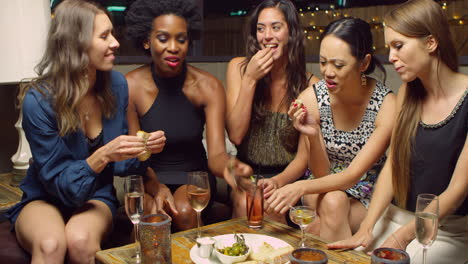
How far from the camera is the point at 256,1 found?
17.4 ft

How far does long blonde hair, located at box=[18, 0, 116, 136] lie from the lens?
209cm

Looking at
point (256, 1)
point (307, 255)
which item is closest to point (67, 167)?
point (307, 255)

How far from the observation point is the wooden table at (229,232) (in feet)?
5.39

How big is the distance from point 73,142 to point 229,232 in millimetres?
799

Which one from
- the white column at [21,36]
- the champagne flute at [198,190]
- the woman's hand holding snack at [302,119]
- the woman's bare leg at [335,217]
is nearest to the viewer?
the champagne flute at [198,190]

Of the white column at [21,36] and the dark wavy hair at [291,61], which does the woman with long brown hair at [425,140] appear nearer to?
the dark wavy hair at [291,61]

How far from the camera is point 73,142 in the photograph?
2123mm

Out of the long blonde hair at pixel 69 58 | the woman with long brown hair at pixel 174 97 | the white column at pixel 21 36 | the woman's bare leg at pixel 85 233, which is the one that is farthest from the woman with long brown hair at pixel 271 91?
the white column at pixel 21 36

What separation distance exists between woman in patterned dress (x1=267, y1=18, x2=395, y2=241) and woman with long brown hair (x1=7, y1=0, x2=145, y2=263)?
75cm

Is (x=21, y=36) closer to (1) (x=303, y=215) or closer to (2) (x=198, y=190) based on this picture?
(2) (x=198, y=190)

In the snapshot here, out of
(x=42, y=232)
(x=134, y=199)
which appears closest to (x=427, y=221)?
(x=134, y=199)

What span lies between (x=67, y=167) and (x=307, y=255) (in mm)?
1132

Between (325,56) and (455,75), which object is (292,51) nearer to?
(325,56)

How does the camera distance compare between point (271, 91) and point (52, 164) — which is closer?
point (52, 164)
